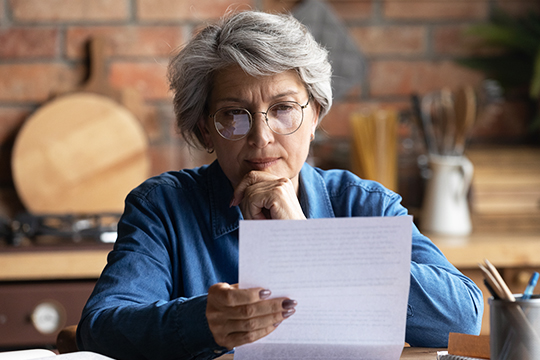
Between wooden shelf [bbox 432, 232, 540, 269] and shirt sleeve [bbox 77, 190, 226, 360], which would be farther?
wooden shelf [bbox 432, 232, 540, 269]

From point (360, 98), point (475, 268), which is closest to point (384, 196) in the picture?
point (475, 268)

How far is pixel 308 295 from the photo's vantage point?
74 centimetres

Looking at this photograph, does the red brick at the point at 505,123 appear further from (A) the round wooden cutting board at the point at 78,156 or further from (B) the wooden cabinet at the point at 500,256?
(A) the round wooden cutting board at the point at 78,156

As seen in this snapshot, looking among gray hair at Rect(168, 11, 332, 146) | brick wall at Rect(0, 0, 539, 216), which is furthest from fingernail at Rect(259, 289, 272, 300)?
brick wall at Rect(0, 0, 539, 216)

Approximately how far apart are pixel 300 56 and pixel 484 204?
1.15 metres

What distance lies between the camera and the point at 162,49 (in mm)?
2180

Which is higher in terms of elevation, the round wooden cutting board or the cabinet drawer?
the round wooden cutting board

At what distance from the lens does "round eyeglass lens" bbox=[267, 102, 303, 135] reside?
3.68 feet

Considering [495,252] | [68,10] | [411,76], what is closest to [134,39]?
[68,10]

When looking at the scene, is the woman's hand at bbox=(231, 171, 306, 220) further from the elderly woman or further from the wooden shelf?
the wooden shelf

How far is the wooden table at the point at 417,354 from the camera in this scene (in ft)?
2.90

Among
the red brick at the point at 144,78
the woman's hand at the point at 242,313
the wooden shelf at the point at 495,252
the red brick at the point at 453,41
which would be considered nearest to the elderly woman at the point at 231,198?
the woman's hand at the point at 242,313

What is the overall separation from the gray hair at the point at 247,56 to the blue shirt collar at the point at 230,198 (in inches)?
5.6

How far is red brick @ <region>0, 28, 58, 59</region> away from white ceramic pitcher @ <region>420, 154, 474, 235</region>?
1482mm
